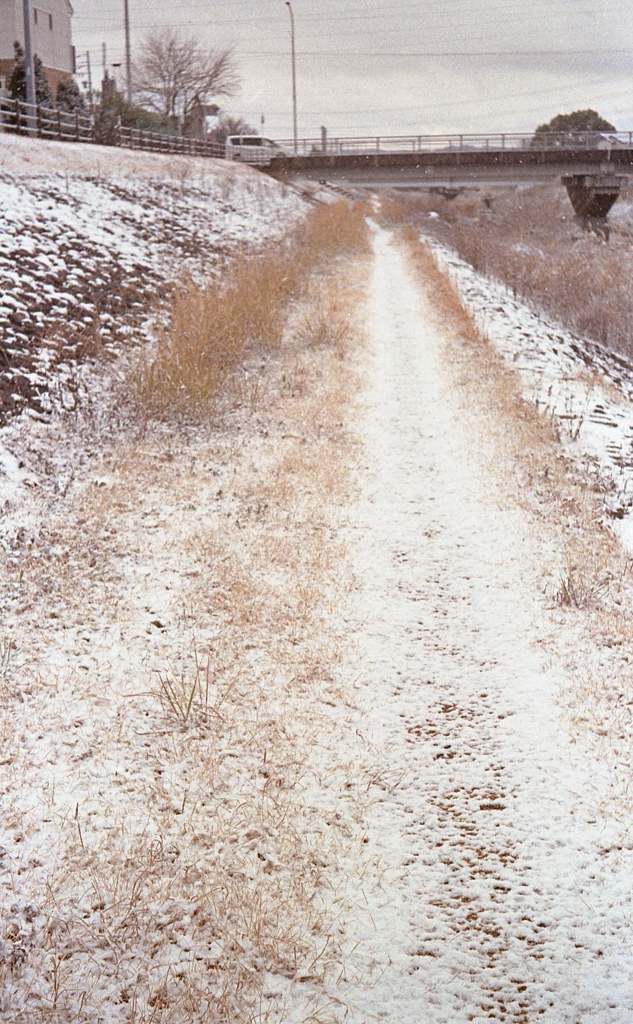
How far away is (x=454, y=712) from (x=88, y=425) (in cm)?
590

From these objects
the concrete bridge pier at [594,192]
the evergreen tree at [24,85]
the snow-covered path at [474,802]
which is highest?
the evergreen tree at [24,85]

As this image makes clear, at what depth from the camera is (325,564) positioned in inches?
267

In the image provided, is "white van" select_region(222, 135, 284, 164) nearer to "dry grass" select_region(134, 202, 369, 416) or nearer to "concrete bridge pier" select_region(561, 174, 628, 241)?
"concrete bridge pier" select_region(561, 174, 628, 241)

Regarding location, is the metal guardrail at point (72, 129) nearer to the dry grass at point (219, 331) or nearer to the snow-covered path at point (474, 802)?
the dry grass at point (219, 331)

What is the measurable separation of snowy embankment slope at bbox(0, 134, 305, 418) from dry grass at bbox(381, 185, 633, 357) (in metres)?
7.01

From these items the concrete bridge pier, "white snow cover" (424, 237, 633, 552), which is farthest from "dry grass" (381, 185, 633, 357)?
the concrete bridge pier

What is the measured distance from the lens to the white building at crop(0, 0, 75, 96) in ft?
157

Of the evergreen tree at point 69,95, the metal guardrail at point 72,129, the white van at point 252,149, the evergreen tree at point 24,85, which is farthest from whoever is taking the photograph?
the white van at point 252,149

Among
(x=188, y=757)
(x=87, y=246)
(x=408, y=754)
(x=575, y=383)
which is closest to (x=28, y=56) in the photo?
(x=87, y=246)

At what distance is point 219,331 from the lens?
39.6 feet

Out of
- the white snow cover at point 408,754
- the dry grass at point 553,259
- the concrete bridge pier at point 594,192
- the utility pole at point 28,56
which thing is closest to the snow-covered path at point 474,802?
the white snow cover at point 408,754

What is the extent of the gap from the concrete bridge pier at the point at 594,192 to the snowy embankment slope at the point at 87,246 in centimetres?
2142

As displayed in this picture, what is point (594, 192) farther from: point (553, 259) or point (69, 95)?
point (69, 95)

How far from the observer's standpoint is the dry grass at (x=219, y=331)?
1006cm
